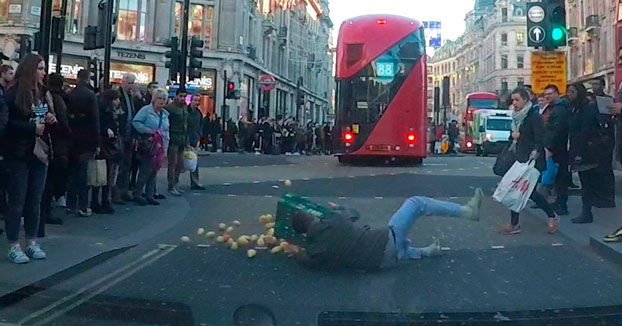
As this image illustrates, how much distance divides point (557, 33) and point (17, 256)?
30.9 feet

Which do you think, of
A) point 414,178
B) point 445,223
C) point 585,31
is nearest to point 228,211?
point 445,223

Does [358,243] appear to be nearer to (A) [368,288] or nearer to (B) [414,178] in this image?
(A) [368,288]

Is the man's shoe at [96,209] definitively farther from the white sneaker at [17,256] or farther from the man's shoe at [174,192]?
the white sneaker at [17,256]

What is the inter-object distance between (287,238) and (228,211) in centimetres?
359

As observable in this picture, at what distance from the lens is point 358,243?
6363mm

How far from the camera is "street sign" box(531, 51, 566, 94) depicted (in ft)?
39.0

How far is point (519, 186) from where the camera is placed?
28.0 feet

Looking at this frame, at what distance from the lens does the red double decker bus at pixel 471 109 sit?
48.4 meters

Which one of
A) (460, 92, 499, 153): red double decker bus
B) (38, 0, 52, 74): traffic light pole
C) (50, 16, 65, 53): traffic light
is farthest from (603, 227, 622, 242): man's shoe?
(460, 92, 499, 153): red double decker bus

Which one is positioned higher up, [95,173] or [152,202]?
[95,173]

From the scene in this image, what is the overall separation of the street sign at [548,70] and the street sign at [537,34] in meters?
0.24

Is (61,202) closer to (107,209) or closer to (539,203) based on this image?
(107,209)

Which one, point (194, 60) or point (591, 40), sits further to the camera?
point (591, 40)

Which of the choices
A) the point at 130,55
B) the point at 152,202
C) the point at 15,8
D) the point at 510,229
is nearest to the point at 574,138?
the point at 510,229
